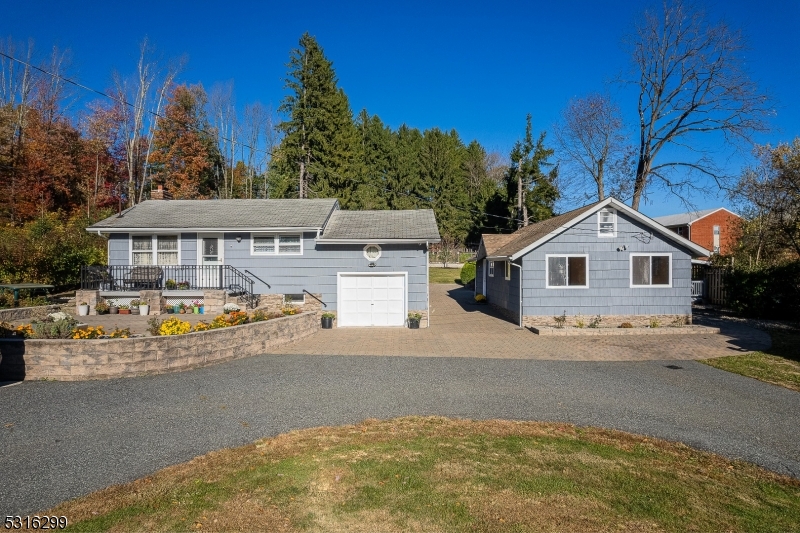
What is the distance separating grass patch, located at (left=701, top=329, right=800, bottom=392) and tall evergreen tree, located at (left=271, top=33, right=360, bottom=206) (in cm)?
2782

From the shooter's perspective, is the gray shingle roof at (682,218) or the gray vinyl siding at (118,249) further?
the gray shingle roof at (682,218)

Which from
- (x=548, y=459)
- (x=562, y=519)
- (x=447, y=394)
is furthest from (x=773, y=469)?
(x=447, y=394)

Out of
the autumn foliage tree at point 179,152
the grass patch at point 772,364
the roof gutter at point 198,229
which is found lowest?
the grass patch at point 772,364

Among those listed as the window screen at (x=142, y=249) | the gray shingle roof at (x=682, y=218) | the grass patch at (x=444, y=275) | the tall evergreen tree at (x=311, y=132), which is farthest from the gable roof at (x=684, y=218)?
the window screen at (x=142, y=249)

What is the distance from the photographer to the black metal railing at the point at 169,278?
16438 millimetres

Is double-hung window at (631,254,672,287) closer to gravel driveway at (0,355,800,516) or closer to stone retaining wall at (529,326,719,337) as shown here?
stone retaining wall at (529,326,719,337)

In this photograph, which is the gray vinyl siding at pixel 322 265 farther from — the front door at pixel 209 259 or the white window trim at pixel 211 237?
the front door at pixel 209 259

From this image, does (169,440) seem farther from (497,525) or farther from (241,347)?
(241,347)

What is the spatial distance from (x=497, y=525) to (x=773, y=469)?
3.66m

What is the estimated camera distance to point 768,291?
1878cm

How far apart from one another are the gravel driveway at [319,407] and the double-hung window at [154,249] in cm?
905

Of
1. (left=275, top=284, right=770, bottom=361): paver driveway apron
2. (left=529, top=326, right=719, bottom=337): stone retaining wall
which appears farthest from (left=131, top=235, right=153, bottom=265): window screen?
(left=529, top=326, right=719, bottom=337): stone retaining wall

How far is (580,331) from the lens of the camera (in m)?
14.6

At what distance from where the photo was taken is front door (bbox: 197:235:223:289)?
16.8 metres
